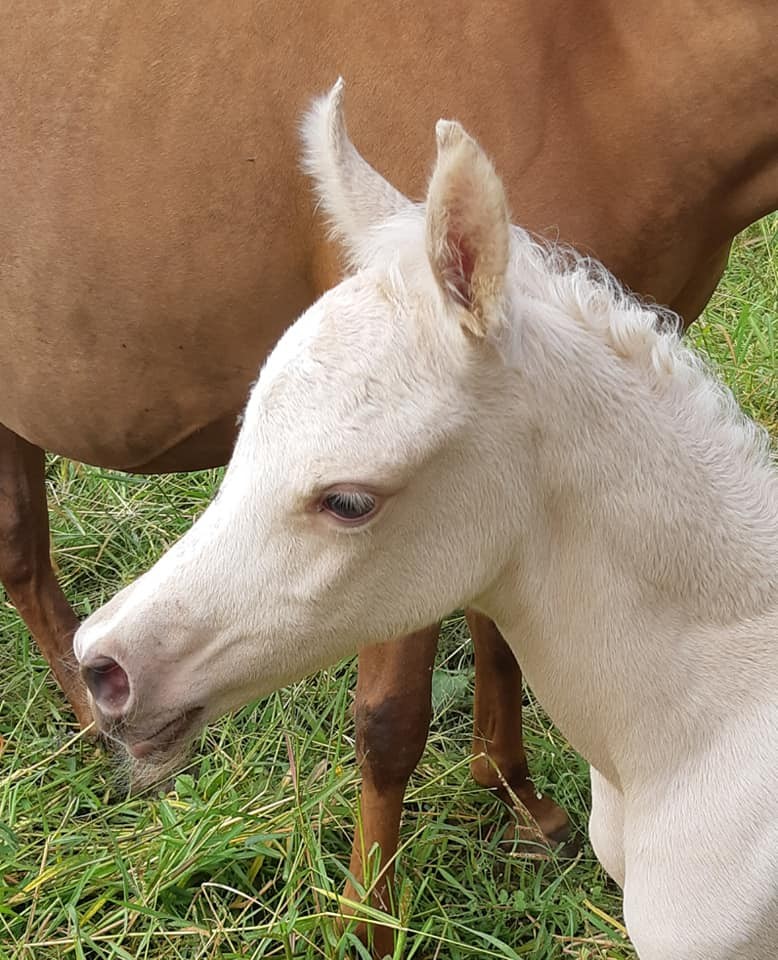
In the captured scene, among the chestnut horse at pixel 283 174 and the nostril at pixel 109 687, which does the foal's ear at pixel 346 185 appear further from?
the nostril at pixel 109 687

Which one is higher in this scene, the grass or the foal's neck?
the foal's neck

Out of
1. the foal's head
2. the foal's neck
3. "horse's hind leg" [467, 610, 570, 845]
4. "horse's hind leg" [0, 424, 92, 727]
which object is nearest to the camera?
the foal's head

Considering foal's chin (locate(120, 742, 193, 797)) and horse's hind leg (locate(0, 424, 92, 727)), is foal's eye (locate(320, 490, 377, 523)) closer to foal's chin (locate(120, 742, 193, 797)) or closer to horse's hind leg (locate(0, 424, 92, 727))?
foal's chin (locate(120, 742, 193, 797))

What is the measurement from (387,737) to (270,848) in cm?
43

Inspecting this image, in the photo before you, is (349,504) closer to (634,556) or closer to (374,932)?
(634,556)

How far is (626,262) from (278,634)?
3.23 ft

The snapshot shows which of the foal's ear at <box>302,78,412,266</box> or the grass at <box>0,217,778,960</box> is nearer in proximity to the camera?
the foal's ear at <box>302,78,412,266</box>

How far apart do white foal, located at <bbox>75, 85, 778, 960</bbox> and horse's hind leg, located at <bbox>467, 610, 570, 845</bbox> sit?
91 cm

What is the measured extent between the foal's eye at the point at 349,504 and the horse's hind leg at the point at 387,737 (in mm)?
804

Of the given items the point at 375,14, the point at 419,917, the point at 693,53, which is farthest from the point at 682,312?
the point at 419,917

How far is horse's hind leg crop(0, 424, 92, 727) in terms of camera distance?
126 inches

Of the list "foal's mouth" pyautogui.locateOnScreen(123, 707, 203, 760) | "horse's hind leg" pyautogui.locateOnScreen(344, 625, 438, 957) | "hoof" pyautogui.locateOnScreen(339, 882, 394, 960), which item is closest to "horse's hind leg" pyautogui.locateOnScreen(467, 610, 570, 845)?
"horse's hind leg" pyautogui.locateOnScreen(344, 625, 438, 957)

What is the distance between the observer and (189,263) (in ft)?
7.39

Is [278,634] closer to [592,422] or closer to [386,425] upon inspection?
[386,425]
